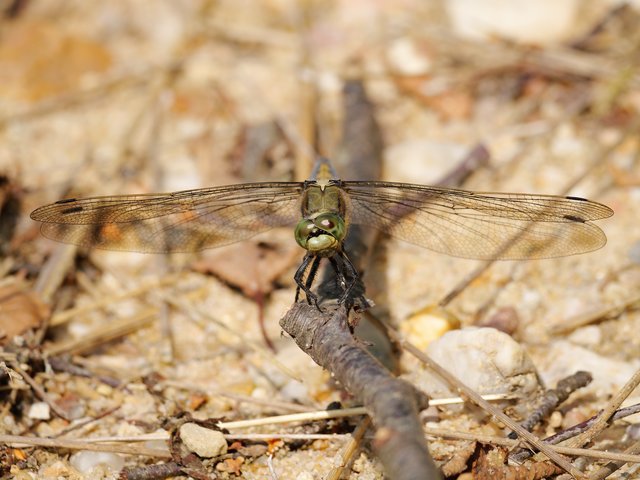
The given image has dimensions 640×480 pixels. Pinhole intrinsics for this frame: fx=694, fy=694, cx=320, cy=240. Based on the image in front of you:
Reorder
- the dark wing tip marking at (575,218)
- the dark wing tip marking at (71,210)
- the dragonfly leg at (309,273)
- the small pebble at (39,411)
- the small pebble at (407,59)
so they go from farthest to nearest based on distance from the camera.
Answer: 1. the small pebble at (407,59)
2. the dark wing tip marking at (71,210)
3. the dark wing tip marking at (575,218)
4. the dragonfly leg at (309,273)
5. the small pebble at (39,411)

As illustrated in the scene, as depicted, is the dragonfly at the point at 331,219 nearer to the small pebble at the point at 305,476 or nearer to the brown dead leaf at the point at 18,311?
the brown dead leaf at the point at 18,311

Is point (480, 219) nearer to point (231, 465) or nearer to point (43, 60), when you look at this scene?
point (231, 465)

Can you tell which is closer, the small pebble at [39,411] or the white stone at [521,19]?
the small pebble at [39,411]

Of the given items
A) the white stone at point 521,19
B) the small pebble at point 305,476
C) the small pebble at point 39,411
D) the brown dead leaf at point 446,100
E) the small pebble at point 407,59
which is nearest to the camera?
the small pebble at point 305,476

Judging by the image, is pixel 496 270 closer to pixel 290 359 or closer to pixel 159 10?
pixel 290 359

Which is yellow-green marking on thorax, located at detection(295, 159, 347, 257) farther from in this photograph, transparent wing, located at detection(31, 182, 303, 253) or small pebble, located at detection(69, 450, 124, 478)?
small pebble, located at detection(69, 450, 124, 478)

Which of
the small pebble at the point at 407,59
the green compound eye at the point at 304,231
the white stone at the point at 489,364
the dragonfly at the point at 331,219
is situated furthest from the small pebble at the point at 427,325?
the small pebble at the point at 407,59

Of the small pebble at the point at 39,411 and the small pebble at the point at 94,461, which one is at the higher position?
the small pebble at the point at 39,411
